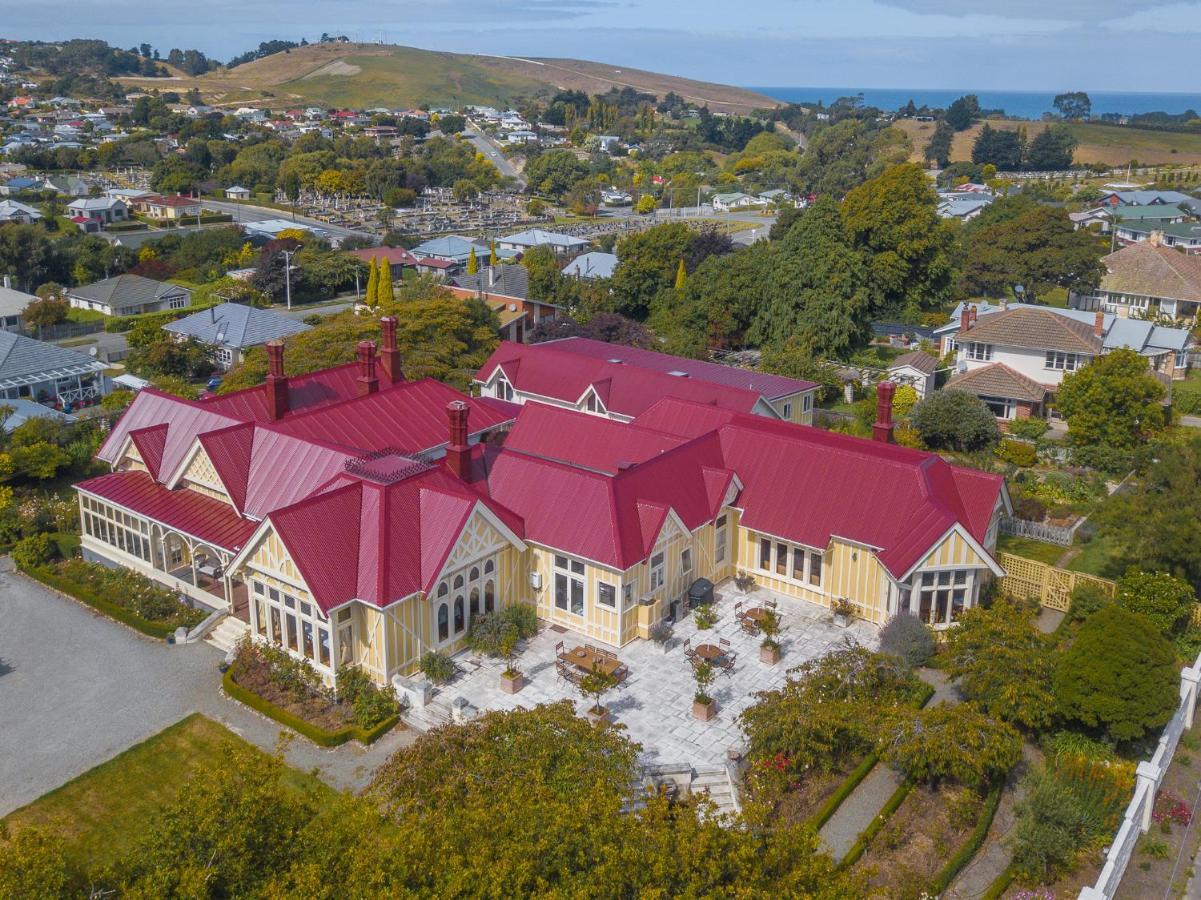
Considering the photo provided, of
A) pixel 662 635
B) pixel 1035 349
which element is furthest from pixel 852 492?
pixel 1035 349

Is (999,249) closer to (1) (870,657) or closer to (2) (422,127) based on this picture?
(1) (870,657)

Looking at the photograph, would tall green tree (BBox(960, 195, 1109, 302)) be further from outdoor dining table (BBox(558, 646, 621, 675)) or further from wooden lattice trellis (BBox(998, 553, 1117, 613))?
outdoor dining table (BBox(558, 646, 621, 675))

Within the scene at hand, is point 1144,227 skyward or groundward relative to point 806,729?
skyward

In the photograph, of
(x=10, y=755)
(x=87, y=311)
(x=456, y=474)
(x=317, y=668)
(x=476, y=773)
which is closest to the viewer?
(x=476, y=773)

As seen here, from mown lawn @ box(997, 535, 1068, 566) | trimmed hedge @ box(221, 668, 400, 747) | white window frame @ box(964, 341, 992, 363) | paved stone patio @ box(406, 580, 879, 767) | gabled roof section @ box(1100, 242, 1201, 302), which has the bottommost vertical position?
trimmed hedge @ box(221, 668, 400, 747)

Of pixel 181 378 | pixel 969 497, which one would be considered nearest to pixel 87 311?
pixel 181 378

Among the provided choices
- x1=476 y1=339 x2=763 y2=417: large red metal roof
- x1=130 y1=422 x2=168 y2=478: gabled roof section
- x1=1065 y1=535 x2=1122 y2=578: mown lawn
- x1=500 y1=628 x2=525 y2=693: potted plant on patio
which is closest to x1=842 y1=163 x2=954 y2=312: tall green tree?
x1=476 y1=339 x2=763 y2=417: large red metal roof
